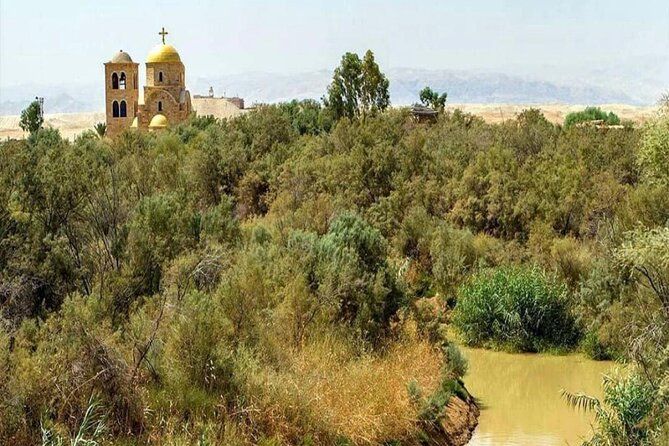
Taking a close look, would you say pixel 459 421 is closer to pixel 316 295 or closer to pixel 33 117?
pixel 316 295

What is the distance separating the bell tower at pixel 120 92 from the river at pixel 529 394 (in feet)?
161

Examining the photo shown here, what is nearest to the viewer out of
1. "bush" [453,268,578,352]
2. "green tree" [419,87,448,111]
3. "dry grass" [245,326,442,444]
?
"dry grass" [245,326,442,444]

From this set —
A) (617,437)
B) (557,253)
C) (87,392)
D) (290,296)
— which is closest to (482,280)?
(557,253)

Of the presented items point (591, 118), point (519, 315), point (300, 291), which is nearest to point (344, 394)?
point (300, 291)

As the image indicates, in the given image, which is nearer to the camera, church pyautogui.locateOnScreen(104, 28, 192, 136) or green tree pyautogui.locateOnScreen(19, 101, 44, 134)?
church pyautogui.locateOnScreen(104, 28, 192, 136)

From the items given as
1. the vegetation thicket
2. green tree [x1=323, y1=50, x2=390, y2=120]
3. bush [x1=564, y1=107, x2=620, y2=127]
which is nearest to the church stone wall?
green tree [x1=323, y1=50, x2=390, y2=120]

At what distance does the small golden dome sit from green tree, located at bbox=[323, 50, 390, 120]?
15.7 m

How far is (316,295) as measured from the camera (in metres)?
18.6

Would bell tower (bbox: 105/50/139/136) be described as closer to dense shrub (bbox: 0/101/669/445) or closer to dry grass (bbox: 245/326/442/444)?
dense shrub (bbox: 0/101/669/445)

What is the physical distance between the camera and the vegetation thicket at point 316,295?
1305 centimetres

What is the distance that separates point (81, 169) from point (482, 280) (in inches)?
441

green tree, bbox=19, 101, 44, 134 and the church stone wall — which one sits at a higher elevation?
the church stone wall

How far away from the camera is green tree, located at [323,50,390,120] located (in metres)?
46.7

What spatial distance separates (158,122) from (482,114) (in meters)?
44.1
